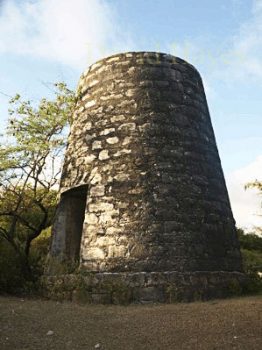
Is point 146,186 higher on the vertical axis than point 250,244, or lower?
lower

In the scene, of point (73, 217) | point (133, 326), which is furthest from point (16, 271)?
point (133, 326)

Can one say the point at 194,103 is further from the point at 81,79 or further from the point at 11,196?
the point at 11,196

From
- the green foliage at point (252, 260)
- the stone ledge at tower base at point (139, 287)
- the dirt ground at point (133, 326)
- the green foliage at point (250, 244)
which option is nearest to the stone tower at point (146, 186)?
the stone ledge at tower base at point (139, 287)

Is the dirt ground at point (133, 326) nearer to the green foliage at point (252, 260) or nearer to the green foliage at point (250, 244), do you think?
the green foliage at point (252, 260)

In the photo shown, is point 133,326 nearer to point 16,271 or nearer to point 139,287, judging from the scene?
point 139,287

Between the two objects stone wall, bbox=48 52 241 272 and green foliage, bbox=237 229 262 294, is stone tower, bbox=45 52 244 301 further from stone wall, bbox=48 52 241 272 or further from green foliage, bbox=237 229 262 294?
green foliage, bbox=237 229 262 294

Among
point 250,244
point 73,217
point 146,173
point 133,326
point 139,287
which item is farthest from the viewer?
point 250,244

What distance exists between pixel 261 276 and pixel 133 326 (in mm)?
3722

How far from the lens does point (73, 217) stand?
7781mm

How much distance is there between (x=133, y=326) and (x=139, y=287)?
137 cm

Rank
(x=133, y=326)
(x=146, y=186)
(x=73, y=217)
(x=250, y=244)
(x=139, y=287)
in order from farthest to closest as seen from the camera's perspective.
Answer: (x=250, y=244) → (x=73, y=217) → (x=146, y=186) → (x=139, y=287) → (x=133, y=326)

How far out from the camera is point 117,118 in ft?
23.7

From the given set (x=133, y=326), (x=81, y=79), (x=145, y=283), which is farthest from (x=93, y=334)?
(x=81, y=79)

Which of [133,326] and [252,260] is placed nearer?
[133,326]
